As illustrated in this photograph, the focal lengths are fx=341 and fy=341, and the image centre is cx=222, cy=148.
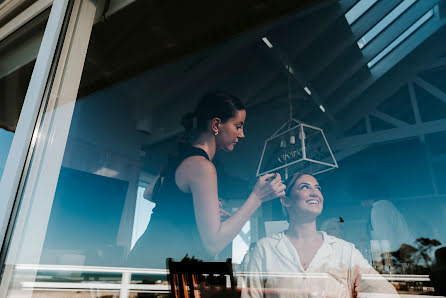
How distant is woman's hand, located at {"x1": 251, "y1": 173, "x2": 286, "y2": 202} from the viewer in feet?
4.75

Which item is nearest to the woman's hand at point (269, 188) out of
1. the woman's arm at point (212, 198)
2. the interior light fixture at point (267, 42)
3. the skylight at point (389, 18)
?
the woman's arm at point (212, 198)

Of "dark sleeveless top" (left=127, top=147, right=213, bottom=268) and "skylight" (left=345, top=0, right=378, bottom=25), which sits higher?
"skylight" (left=345, top=0, right=378, bottom=25)

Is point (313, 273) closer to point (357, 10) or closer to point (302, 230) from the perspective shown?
point (302, 230)

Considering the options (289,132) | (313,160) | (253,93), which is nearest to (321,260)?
(313,160)

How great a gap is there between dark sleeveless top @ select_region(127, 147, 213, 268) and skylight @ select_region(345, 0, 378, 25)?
3.00ft

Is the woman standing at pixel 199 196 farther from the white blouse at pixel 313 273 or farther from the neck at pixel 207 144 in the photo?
the white blouse at pixel 313 273

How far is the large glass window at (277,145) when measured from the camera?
1226 millimetres

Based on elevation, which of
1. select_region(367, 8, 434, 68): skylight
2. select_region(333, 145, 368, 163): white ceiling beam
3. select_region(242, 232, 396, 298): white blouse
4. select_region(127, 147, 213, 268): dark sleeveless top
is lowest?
select_region(242, 232, 396, 298): white blouse

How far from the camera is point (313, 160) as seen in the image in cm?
147

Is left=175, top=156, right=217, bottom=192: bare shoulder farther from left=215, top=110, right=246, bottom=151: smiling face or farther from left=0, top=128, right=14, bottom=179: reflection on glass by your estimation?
left=0, top=128, right=14, bottom=179: reflection on glass

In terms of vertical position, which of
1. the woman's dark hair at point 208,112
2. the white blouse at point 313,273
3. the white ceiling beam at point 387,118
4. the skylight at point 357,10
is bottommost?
the white blouse at point 313,273

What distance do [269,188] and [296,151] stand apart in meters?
0.20

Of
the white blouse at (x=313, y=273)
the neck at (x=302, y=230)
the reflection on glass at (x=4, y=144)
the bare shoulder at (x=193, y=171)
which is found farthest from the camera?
the bare shoulder at (x=193, y=171)

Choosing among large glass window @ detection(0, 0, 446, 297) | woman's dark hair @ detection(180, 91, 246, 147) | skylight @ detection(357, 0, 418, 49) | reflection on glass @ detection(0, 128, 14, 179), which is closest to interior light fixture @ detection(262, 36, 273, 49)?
large glass window @ detection(0, 0, 446, 297)
